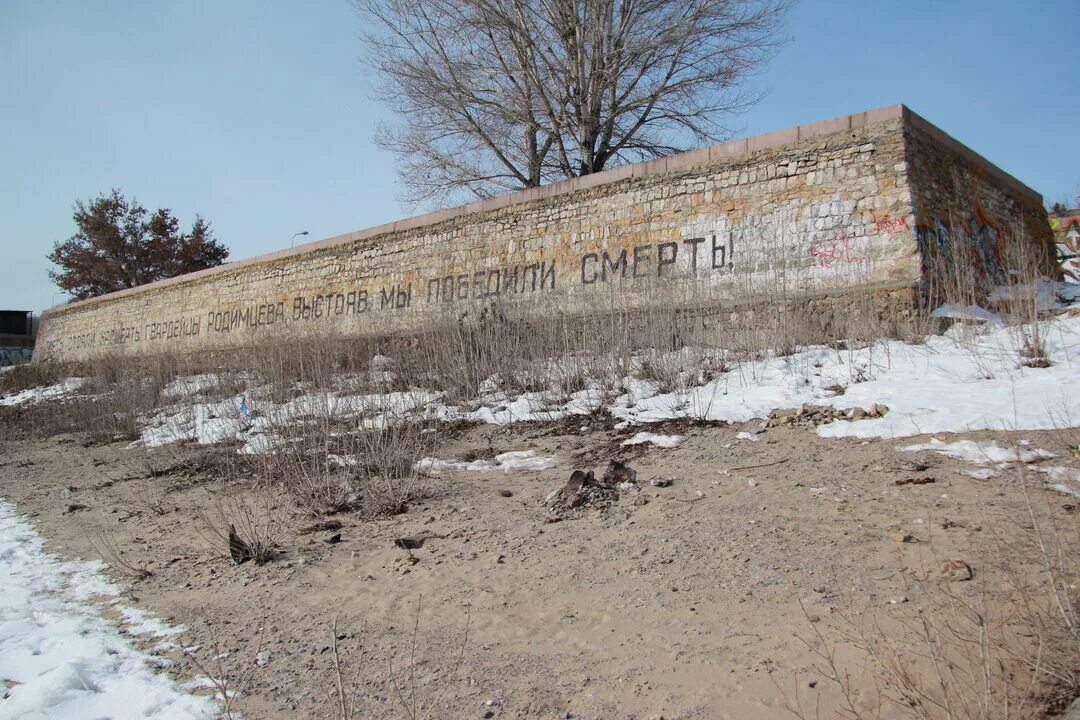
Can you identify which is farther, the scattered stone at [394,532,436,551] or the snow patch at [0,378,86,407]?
the snow patch at [0,378,86,407]

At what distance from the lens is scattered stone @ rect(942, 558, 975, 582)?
2.66 meters

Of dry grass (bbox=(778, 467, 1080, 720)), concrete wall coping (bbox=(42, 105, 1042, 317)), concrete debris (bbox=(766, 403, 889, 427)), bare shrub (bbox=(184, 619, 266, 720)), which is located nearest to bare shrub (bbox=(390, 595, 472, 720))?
bare shrub (bbox=(184, 619, 266, 720))

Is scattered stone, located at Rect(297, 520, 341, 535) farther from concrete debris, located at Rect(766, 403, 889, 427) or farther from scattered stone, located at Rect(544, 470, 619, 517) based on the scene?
concrete debris, located at Rect(766, 403, 889, 427)

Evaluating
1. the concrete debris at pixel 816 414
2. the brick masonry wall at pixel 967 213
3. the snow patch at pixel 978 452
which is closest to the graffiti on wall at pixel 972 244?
the brick masonry wall at pixel 967 213

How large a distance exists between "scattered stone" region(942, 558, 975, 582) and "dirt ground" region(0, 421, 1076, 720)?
0.05 metres

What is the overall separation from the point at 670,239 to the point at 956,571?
7.75m

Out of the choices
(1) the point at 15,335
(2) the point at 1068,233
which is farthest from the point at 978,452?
(1) the point at 15,335

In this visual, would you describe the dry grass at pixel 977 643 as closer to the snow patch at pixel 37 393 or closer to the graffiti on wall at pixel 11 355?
the snow patch at pixel 37 393

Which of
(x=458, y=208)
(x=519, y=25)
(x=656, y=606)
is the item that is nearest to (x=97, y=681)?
→ (x=656, y=606)

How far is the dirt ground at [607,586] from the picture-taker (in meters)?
2.42

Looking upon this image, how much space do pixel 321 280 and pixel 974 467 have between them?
14.5 metres

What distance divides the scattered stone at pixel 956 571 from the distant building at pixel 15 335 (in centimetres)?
4070

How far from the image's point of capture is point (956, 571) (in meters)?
2.68

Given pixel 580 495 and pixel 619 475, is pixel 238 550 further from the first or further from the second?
pixel 619 475
